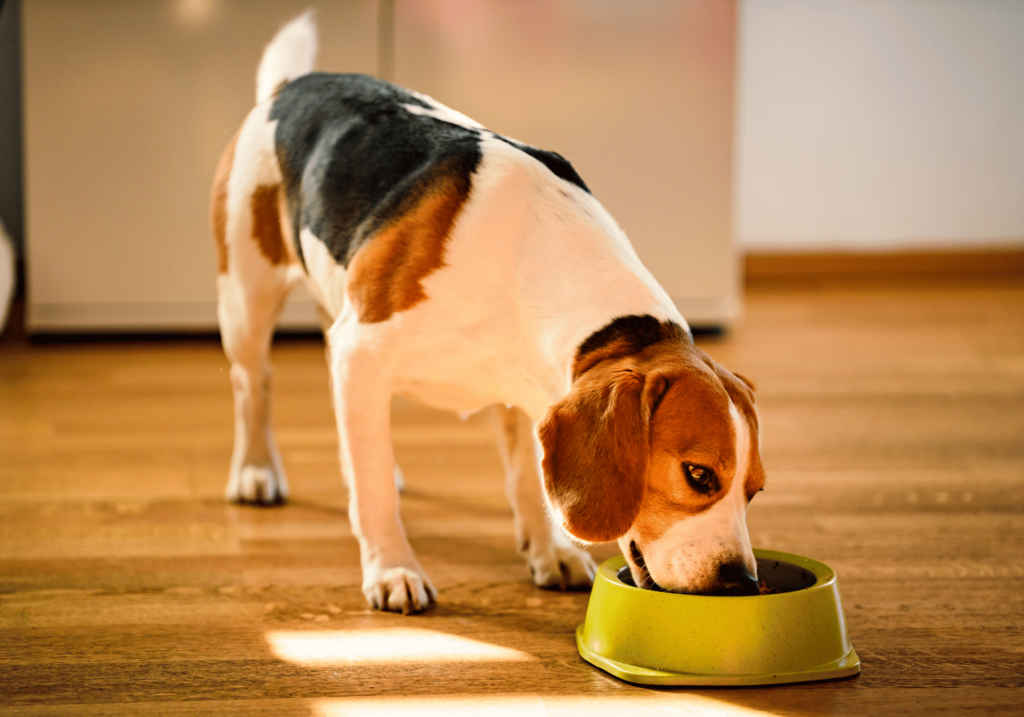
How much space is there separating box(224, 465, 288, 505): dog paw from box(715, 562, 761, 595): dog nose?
120cm

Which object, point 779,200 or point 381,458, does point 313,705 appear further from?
point 779,200

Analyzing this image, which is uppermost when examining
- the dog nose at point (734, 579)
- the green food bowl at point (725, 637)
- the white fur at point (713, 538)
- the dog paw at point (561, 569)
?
the white fur at point (713, 538)

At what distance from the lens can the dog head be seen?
4.66 ft

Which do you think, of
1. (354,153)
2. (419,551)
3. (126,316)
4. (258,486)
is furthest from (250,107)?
(419,551)

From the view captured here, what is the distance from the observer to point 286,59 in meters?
2.45

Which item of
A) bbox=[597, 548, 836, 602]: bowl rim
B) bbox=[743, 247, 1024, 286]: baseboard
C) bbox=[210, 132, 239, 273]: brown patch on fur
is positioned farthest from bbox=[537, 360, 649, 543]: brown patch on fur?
bbox=[743, 247, 1024, 286]: baseboard

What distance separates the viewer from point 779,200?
5.42 m

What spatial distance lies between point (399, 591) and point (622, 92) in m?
2.66

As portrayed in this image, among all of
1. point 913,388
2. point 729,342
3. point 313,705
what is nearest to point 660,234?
point 729,342

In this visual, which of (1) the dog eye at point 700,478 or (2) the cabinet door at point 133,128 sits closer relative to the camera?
(1) the dog eye at point 700,478

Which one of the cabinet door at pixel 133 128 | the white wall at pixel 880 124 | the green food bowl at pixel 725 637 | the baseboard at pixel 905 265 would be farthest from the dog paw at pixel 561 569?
the baseboard at pixel 905 265

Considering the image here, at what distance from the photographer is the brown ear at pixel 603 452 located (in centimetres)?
142

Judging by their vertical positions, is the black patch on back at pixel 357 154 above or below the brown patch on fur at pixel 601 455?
above

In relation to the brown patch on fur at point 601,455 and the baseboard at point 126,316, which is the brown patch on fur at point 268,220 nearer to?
the brown patch on fur at point 601,455
